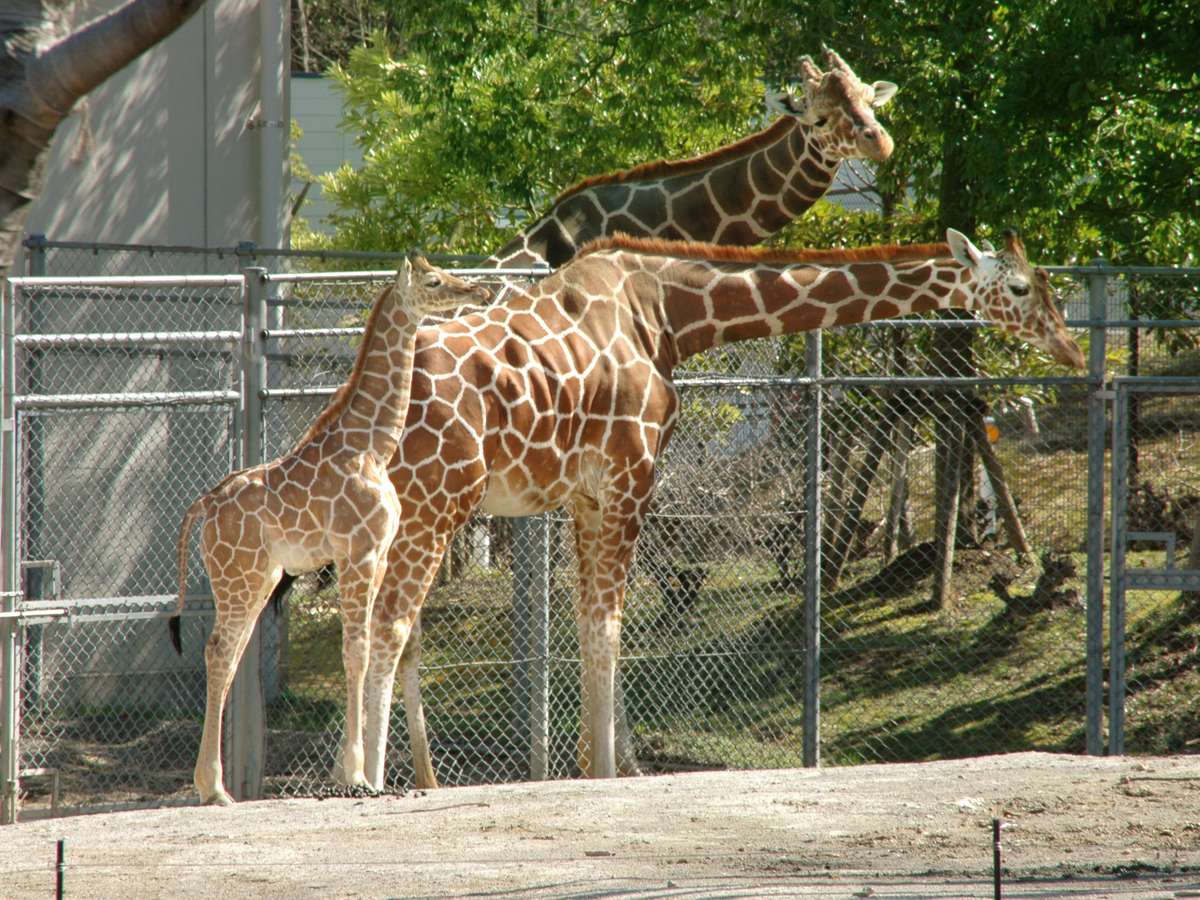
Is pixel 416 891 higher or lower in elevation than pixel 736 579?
lower

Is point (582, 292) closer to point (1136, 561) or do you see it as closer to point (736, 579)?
point (736, 579)

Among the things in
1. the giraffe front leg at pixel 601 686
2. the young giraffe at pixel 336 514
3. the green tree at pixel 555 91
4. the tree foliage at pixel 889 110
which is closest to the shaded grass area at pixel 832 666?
the giraffe front leg at pixel 601 686

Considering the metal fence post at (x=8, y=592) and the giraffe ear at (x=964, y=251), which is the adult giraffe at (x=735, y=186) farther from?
the metal fence post at (x=8, y=592)

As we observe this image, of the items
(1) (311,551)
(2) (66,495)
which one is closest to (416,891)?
(1) (311,551)

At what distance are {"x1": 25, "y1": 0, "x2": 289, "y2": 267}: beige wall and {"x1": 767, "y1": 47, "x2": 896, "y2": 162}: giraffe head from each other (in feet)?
14.5

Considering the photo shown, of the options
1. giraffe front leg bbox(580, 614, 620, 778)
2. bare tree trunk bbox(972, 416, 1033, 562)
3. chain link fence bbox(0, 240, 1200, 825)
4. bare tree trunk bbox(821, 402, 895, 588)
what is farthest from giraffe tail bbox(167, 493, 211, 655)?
bare tree trunk bbox(972, 416, 1033, 562)

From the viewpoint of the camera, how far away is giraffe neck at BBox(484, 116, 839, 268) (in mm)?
9539

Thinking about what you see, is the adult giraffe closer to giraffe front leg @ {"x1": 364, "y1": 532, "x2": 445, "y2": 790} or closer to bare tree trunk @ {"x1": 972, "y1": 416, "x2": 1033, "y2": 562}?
giraffe front leg @ {"x1": 364, "y1": 532, "x2": 445, "y2": 790}

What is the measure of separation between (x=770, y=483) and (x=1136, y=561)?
4.69 m

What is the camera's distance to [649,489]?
8023 millimetres

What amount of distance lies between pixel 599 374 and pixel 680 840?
2.68m

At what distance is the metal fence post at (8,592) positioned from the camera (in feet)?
24.3

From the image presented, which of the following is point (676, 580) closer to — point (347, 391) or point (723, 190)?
point (723, 190)

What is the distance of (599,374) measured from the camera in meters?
7.94
